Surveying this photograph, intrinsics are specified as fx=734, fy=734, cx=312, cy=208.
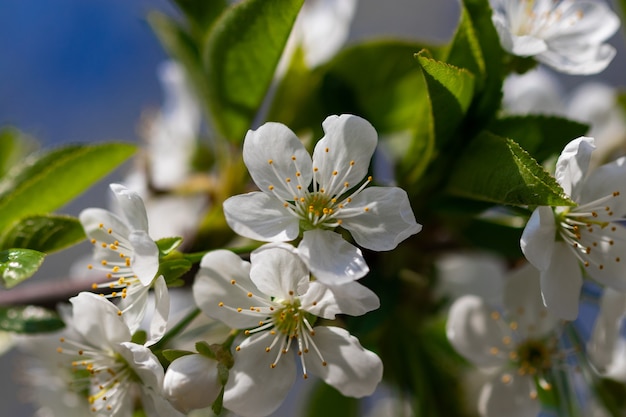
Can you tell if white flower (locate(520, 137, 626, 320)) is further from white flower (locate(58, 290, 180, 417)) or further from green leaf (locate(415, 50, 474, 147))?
white flower (locate(58, 290, 180, 417))

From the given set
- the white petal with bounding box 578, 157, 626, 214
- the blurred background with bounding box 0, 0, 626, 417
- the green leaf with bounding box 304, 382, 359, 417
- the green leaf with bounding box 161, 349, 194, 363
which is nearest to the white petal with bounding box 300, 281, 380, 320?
the green leaf with bounding box 161, 349, 194, 363

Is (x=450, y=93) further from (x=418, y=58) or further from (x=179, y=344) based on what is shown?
(x=179, y=344)

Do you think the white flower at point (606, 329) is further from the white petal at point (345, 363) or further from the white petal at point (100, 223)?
the white petal at point (100, 223)

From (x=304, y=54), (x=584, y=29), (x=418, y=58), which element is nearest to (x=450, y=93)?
→ (x=418, y=58)

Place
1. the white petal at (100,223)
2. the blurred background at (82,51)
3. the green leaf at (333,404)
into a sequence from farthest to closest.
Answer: the blurred background at (82,51) < the green leaf at (333,404) < the white petal at (100,223)

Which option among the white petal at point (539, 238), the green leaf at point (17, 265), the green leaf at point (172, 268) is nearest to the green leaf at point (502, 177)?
the white petal at point (539, 238)

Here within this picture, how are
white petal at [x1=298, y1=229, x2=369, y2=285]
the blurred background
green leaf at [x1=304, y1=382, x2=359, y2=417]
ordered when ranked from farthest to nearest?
the blurred background < green leaf at [x1=304, y1=382, x2=359, y2=417] < white petal at [x1=298, y1=229, x2=369, y2=285]

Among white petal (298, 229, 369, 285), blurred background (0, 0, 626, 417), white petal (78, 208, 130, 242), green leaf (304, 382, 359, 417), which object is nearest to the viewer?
white petal (298, 229, 369, 285)

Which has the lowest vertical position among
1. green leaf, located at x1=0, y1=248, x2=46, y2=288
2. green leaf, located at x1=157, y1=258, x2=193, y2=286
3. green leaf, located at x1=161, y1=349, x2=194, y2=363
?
green leaf, located at x1=161, y1=349, x2=194, y2=363
